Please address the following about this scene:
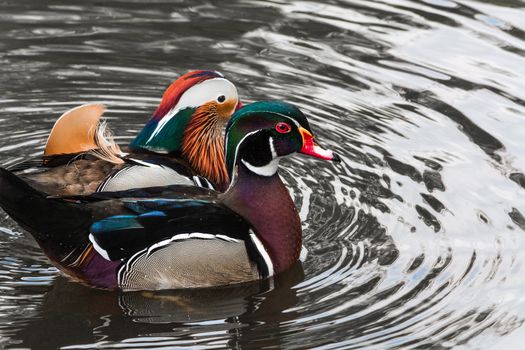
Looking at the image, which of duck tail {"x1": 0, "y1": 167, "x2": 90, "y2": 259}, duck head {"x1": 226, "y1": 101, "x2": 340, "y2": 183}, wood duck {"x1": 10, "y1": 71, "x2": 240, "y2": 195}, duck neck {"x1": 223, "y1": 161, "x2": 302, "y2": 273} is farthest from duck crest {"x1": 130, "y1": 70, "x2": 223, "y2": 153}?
duck tail {"x1": 0, "y1": 167, "x2": 90, "y2": 259}

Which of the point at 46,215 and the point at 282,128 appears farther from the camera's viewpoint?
the point at 282,128

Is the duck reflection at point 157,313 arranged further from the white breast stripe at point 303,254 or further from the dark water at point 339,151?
the white breast stripe at point 303,254

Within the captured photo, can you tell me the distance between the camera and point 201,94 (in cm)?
862

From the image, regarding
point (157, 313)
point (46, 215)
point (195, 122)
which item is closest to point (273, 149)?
point (195, 122)

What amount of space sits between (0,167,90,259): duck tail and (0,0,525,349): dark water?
0.34m

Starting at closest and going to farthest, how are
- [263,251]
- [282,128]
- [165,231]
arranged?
[165,231]
[263,251]
[282,128]

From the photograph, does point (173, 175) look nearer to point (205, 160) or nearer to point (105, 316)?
point (205, 160)

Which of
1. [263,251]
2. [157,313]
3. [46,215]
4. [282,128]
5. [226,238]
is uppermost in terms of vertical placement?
[282,128]

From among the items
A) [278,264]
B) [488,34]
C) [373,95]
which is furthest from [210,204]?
[488,34]

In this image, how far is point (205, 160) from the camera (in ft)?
28.8

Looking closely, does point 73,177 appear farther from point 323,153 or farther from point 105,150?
point 323,153

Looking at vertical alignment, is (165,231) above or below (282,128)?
below

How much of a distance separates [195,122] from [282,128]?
1308mm

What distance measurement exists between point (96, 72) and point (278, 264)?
12.2 ft
